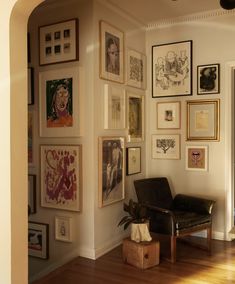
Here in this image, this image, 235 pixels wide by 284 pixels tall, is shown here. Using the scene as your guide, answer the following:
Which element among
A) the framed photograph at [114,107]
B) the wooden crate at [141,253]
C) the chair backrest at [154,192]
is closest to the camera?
the wooden crate at [141,253]

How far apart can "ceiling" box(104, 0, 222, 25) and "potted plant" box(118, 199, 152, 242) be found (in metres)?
2.26

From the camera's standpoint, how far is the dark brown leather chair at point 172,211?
3.59 meters

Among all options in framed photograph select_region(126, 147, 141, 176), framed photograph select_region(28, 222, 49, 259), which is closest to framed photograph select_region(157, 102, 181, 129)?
framed photograph select_region(126, 147, 141, 176)

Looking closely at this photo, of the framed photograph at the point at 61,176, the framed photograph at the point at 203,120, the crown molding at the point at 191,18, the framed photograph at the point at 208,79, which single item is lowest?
the framed photograph at the point at 61,176

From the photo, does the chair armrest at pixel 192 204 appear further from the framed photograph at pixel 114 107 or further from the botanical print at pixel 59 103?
the botanical print at pixel 59 103

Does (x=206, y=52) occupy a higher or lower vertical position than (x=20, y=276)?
higher

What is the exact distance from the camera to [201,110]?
4.40 metres

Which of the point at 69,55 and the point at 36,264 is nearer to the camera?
the point at 69,55

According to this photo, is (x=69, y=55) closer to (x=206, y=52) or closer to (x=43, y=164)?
(x=43, y=164)

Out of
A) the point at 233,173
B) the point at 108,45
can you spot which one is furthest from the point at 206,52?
the point at 233,173

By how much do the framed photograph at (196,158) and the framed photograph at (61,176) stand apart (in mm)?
1525

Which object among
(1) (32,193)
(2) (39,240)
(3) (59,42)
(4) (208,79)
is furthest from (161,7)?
(2) (39,240)

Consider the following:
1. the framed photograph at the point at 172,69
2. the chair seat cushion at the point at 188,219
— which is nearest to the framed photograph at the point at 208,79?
the framed photograph at the point at 172,69

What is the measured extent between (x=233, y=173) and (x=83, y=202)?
6.57 feet
